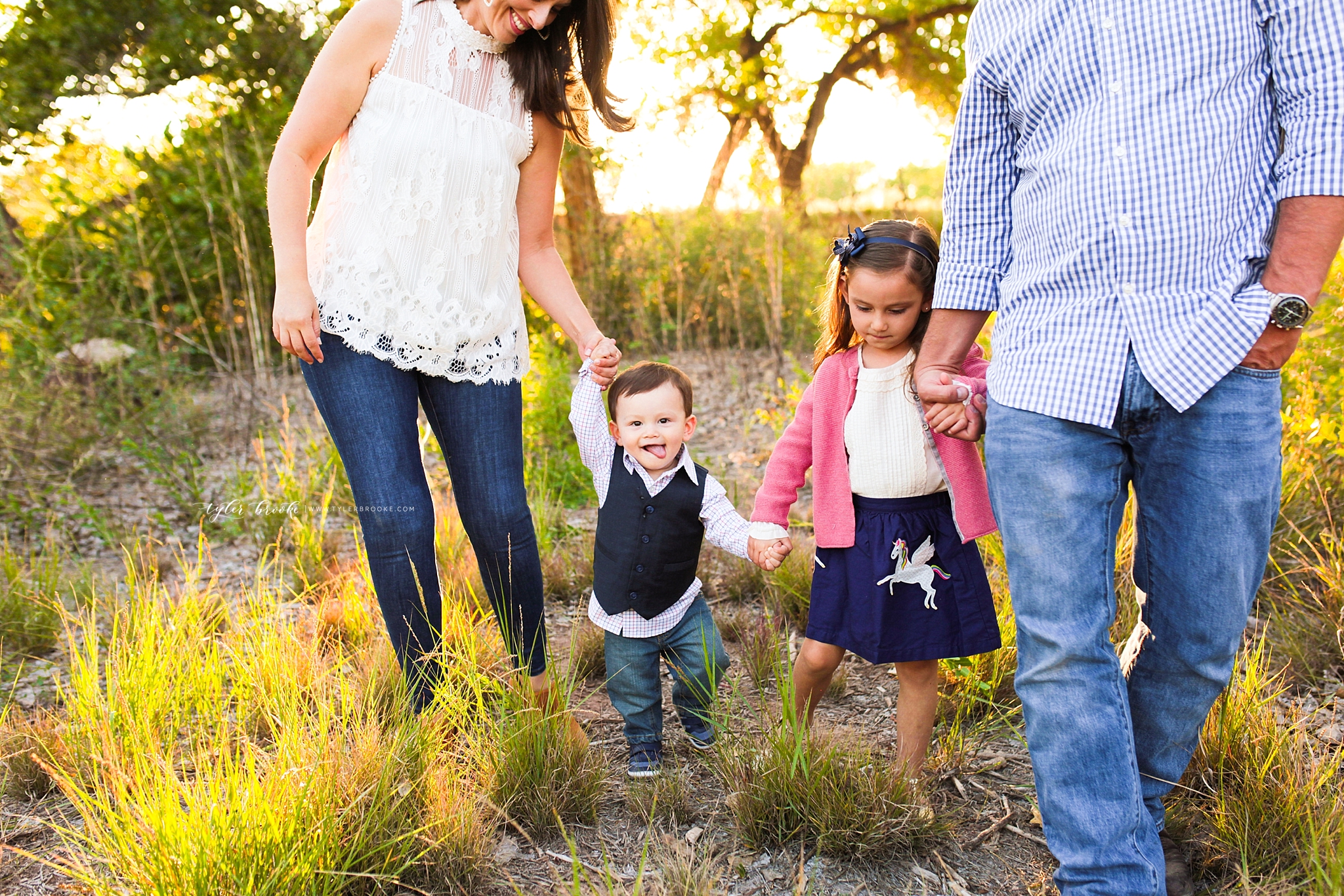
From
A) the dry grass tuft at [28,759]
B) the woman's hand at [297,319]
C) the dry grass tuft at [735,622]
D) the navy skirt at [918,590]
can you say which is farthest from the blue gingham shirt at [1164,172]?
the dry grass tuft at [28,759]

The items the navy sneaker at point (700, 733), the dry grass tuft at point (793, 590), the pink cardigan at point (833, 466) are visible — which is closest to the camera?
the pink cardigan at point (833, 466)

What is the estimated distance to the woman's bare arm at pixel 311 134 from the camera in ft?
6.55

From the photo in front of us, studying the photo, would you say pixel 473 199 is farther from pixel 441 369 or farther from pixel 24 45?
pixel 24 45

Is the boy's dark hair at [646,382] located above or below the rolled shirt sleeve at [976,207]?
below

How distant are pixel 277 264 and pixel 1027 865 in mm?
2145

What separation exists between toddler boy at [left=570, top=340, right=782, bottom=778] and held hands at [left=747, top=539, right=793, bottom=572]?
0.05 meters

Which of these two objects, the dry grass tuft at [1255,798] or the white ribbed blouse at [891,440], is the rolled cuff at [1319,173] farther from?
the dry grass tuft at [1255,798]

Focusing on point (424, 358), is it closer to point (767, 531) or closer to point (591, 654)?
point (767, 531)

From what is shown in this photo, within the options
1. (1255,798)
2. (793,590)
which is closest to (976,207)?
(1255,798)

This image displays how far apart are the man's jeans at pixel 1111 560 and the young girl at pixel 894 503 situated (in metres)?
0.41

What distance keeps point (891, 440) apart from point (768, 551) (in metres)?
0.40

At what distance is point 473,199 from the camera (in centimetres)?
217

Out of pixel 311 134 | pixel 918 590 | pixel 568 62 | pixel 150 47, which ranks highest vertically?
pixel 150 47

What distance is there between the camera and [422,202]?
211 centimetres
